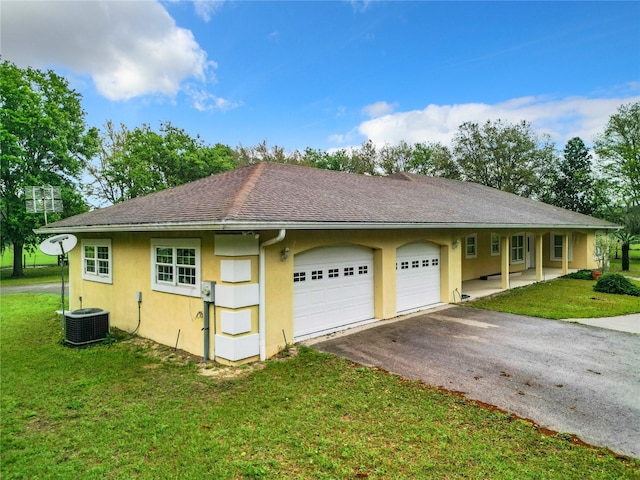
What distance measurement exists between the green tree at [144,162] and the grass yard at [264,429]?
2303 cm

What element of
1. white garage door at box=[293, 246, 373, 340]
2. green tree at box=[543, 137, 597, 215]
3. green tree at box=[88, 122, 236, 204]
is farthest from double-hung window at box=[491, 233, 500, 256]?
green tree at box=[543, 137, 597, 215]

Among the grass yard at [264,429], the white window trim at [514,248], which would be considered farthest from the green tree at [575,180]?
the grass yard at [264,429]

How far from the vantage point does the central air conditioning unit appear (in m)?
7.90

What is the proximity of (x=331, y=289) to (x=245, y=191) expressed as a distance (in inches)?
118

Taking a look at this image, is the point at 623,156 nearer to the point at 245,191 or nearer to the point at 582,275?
the point at 582,275

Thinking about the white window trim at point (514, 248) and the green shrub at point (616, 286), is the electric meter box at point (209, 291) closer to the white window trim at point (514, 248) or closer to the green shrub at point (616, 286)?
the green shrub at point (616, 286)

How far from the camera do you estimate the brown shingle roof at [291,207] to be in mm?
6555

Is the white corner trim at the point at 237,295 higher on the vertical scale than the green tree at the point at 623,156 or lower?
lower

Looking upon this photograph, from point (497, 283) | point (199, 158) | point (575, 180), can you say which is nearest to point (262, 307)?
point (497, 283)

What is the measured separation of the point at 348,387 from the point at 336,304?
10.7ft

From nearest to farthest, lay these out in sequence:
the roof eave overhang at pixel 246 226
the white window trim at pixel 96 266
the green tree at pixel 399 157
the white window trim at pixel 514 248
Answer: the roof eave overhang at pixel 246 226 → the white window trim at pixel 96 266 → the white window trim at pixel 514 248 → the green tree at pixel 399 157

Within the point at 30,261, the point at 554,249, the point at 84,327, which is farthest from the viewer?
the point at 30,261

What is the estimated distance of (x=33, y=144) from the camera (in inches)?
891

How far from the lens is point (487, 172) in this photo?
121 ft
